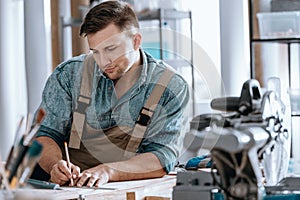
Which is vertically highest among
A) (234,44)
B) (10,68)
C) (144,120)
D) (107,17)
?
(107,17)

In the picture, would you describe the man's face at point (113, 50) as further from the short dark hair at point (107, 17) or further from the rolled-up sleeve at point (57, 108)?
the rolled-up sleeve at point (57, 108)

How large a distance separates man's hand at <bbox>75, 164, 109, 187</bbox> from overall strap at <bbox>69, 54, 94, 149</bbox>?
309 mm

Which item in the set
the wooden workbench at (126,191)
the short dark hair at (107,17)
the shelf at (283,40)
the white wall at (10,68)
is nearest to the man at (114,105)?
the short dark hair at (107,17)

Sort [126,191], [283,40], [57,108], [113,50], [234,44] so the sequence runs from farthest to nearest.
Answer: [234,44] < [283,40] < [57,108] < [113,50] < [126,191]

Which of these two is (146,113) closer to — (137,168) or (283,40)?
(137,168)

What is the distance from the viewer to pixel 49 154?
2.59 meters

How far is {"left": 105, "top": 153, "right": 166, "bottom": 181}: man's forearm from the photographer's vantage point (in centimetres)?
241

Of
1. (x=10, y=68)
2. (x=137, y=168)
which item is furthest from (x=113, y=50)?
(x=10, y=68)

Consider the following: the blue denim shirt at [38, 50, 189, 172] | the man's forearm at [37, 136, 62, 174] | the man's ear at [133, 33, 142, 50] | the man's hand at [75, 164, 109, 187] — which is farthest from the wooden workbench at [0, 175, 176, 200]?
the man's ear at [133, 33, 142, 50]

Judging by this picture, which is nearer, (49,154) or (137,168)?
(137,168)

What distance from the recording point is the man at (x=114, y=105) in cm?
252

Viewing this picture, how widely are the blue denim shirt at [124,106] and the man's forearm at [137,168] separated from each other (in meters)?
0.03

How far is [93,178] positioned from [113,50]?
0.50 meters

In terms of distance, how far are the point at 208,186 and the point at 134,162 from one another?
1.07 meters
